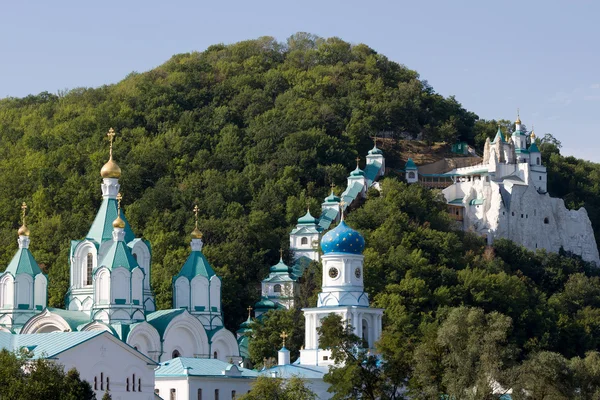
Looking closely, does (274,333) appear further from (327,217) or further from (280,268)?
(327,217)

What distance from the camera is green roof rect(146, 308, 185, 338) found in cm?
5194

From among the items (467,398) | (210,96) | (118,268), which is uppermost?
(210,96)

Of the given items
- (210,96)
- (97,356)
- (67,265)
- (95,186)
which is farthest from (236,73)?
(97,356)

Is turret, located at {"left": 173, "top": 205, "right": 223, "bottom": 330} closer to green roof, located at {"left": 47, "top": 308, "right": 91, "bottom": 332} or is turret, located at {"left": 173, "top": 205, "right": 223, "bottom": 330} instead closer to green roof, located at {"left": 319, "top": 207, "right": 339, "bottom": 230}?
green roof, located at {"left": 47, "top": 308, "right": 91, "bottom": 332}

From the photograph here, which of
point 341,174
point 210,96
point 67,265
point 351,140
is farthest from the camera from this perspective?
point 210,96

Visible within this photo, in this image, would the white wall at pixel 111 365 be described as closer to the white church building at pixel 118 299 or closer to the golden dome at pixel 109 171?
the white church building at pixel 118 299

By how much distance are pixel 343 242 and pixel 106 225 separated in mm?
7910

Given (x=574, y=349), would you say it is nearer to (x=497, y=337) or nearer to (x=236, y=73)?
(x=497, y=337)

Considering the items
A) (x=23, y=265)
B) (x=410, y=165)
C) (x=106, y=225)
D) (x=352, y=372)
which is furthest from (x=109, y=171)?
(x=410, y=165)

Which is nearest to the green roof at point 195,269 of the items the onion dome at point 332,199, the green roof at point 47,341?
the green roof at point 47,341

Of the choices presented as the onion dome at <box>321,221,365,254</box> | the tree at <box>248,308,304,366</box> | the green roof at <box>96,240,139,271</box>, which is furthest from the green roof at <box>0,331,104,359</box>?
the tree at <box>248,308,304,366</box>

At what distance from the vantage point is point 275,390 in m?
44.5

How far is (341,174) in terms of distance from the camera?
79375 millimetres

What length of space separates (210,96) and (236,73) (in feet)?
14.1
